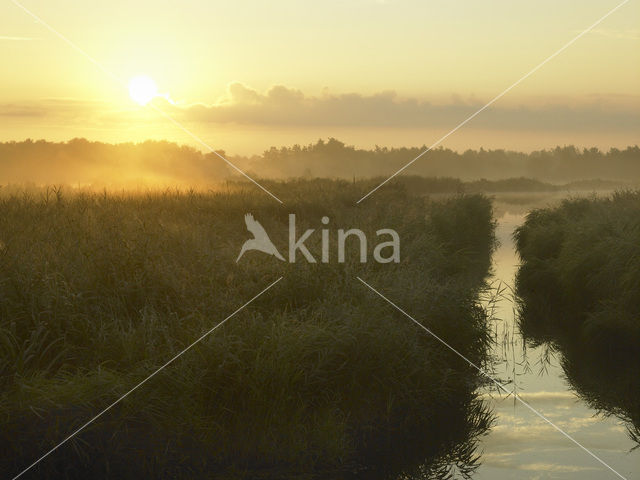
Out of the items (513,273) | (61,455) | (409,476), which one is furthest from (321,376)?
(513,273)

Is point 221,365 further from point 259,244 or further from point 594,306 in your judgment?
point 594,306

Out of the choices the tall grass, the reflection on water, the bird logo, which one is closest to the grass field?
the reflection on water

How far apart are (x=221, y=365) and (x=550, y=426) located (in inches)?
129

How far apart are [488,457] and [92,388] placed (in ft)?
10.9

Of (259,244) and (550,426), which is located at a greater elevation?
(259,244)

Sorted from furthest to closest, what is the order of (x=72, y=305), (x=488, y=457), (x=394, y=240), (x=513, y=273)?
(x=513, y=273)
(x=394, y=240)
(x=72, y=305)
(x=488, y=457)

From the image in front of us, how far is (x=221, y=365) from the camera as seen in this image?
588cm

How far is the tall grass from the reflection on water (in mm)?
269

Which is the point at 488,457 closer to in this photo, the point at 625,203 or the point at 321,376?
the point at 321,376

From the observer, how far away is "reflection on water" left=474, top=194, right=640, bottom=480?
5973 mm

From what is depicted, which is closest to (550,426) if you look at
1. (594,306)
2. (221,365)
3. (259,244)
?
(221,365)

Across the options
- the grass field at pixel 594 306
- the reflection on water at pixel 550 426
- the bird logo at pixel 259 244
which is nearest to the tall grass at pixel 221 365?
the reflection on water at pixel 550 426

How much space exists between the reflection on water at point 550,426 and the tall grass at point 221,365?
0.27 metres

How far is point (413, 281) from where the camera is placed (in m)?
8.84
